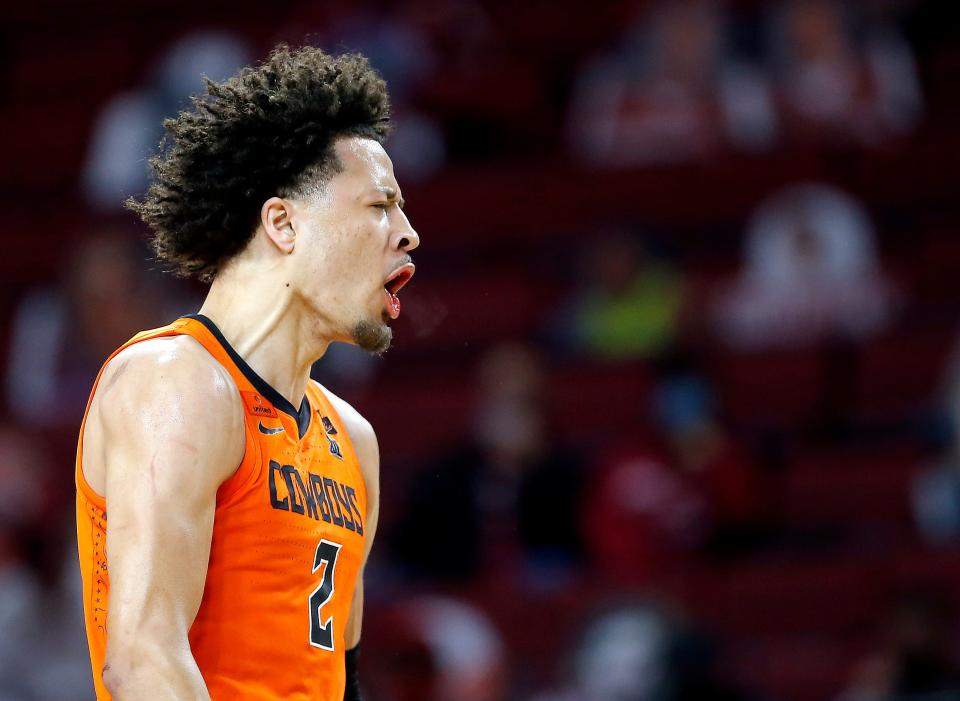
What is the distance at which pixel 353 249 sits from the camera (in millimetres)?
3555

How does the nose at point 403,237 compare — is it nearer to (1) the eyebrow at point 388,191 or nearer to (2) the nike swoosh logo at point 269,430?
(1) the eyebrow at point 388,191

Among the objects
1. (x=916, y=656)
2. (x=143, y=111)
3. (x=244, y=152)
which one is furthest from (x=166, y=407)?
(x=143, y=111)

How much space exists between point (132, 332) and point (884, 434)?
4.53 m

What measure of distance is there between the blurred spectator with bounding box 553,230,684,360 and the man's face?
5423mm

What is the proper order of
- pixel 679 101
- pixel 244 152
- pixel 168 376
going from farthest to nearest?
pixel 679 101 → pixel 244 152 → pixel 168 376

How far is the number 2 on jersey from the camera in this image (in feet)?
11.3

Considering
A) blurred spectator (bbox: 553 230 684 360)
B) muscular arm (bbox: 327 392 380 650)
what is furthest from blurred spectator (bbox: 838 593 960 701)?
muscular arm (bbox: 327 392 380 650)

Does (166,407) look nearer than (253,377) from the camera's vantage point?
Yes

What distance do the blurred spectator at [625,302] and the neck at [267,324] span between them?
5.49m

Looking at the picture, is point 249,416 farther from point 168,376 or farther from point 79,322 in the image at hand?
point 79,322

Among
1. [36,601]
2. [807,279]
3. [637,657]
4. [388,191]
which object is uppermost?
[388,191]

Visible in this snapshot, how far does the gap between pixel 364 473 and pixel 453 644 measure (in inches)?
145

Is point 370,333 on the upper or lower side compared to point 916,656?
upper

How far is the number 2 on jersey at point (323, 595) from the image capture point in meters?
3.45
